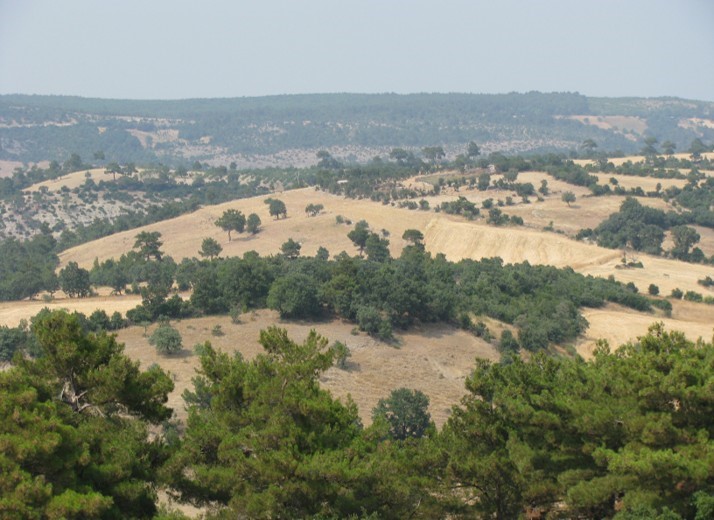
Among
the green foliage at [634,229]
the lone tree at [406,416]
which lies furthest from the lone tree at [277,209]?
the lone tree at [406,416]

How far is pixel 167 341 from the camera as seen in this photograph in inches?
1903

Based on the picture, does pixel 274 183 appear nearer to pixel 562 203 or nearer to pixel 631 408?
pixel 562 203

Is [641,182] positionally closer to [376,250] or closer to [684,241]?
[684,241]

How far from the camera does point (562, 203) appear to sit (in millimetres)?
114000

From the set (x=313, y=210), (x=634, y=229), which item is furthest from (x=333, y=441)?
(x=313, y=210)

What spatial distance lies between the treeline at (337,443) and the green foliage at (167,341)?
25.2m

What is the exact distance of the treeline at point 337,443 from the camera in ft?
61.3

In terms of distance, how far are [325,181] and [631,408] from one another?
381 ft

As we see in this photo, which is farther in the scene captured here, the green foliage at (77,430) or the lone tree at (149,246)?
the lone tree at (149,246)

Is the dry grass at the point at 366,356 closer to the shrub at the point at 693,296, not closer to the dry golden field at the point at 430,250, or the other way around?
the dry golden field at the point at 430,250

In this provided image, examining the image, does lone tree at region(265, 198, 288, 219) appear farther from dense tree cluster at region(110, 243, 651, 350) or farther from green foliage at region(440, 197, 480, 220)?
dense tree cluster at region(110, 243, 651, 350)

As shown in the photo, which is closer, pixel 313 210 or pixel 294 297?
pixel 294 297

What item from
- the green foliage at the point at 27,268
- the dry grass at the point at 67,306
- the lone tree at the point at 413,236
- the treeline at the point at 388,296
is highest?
the treeline at the point at 388,296

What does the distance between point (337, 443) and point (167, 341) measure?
28664 millimetres
